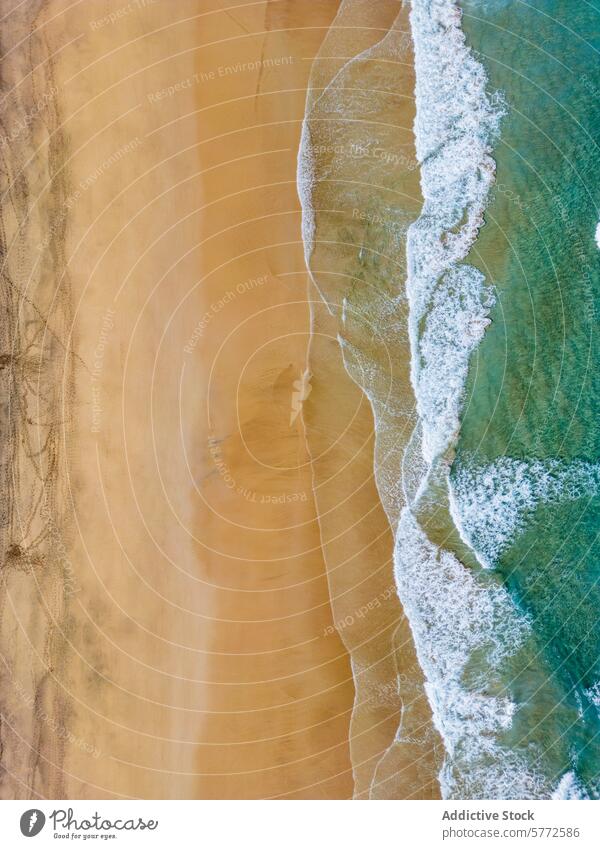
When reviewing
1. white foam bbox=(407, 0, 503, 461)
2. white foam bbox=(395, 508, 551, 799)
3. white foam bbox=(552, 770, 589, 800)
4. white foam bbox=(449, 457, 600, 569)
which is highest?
white foam bbox=(407, 0, 503, 461)

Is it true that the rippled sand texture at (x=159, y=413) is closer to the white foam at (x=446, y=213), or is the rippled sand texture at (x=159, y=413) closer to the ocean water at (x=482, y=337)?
the ocean water at (x=482, y=337)

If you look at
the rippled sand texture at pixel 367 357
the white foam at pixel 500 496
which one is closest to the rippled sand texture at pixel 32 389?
the rippled sand texture at pixel 367 357

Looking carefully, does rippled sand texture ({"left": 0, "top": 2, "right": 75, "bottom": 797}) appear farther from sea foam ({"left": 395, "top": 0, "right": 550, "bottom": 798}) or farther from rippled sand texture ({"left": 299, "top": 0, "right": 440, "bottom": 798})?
sea foam ({"left": 395, "top": 0, "right": 550, "bottom": 798})

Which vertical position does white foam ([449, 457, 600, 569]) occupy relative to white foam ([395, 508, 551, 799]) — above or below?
above

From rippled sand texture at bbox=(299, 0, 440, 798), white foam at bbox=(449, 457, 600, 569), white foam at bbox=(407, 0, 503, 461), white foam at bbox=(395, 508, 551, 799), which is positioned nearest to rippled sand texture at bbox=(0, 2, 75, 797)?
rippled sand texture at bbox=(299, 0, 440, 798)

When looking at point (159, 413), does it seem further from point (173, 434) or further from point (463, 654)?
point (463, 654)

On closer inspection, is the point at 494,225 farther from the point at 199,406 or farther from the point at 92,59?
the point at 92,59
